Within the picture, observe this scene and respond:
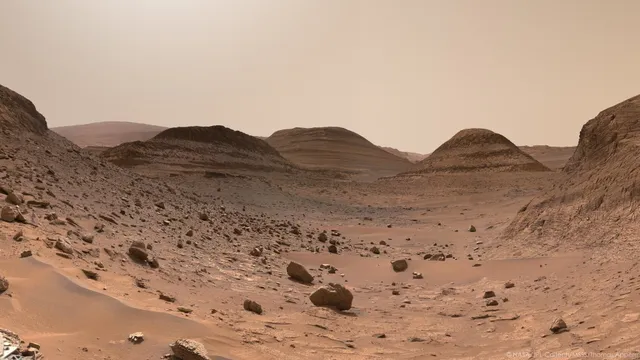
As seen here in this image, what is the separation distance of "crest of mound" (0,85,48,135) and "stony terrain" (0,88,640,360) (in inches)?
1.6

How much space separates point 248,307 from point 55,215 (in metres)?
2.39

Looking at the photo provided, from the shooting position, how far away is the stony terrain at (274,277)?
3.09m

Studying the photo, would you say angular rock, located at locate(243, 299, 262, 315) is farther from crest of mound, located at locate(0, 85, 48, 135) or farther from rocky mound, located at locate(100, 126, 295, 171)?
rocky mound, located at locate(100, 126, 295, 171)

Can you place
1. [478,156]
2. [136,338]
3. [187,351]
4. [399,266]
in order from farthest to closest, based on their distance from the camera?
[478,156] < [399,266] < [136,338] < [187,351]

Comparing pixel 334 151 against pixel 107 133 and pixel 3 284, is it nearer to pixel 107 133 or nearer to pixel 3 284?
pixel 3 284

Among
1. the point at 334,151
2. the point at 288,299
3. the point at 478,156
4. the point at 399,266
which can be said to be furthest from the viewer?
the point at 334,151

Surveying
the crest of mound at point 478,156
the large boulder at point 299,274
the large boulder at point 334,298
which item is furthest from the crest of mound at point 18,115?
the crest of mound at point 478,156

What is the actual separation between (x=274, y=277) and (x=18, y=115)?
20.7 ft

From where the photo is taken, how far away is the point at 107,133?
91.4 metres

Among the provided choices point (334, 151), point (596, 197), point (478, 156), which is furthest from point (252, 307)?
point (334, 151)

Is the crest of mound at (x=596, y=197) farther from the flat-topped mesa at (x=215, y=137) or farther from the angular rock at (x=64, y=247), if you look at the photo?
the flat-topped mesa at (x=215, y=137)

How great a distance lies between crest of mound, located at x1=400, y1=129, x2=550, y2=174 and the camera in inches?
1152

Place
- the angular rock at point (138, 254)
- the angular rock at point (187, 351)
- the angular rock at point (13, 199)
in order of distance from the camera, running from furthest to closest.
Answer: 1. the angular rock at point (13, 199)
2. the angular rock at point (138, 254)
3. the angular rock at point (187, 351)

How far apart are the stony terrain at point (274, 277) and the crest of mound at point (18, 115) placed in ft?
0.13
